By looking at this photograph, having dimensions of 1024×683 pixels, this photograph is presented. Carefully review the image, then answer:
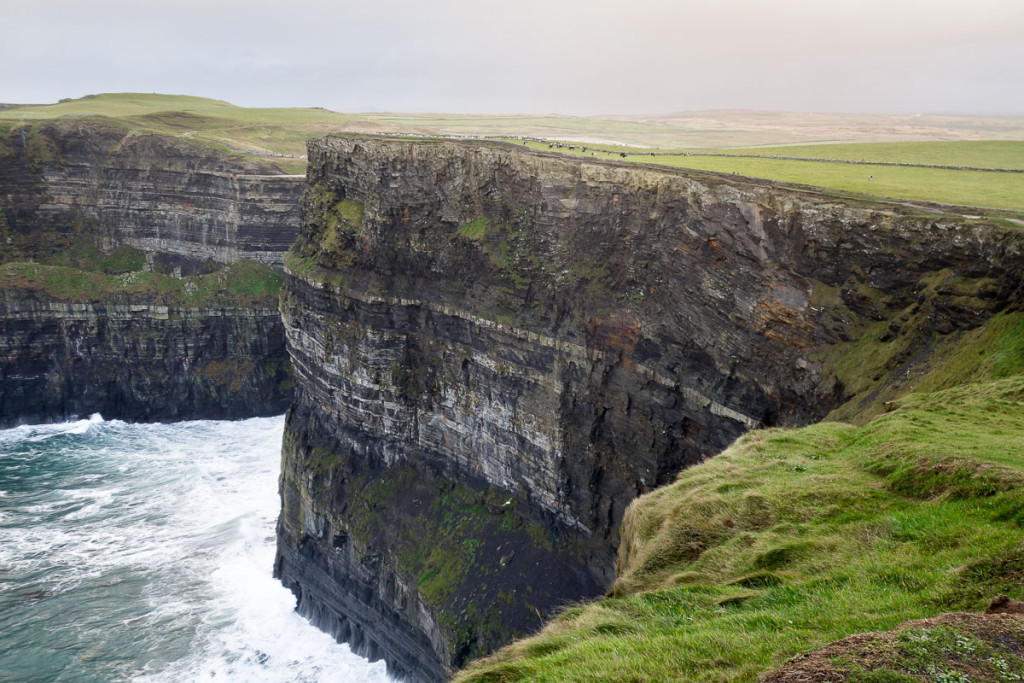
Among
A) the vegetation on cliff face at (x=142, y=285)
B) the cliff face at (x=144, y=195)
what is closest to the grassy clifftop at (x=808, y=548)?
the vegetation on cliff face at (x=142, y=285)

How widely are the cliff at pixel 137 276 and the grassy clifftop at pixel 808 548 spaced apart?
52.6 meters

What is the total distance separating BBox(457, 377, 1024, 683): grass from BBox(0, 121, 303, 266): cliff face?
5611 cm

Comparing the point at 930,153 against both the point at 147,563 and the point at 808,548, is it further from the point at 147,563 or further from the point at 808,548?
the point at 147,563

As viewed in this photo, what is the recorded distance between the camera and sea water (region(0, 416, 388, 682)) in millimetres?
34125

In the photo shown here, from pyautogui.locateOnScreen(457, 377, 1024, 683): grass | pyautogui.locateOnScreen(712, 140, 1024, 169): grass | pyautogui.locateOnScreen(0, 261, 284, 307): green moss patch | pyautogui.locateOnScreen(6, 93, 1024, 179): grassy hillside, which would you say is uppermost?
pyautogui.locateOnScreen(6, 93, 1024, 179): grassy hillside

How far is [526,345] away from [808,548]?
2056 cm

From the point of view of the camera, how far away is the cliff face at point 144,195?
65.1 m

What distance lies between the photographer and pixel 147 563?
41344 mm

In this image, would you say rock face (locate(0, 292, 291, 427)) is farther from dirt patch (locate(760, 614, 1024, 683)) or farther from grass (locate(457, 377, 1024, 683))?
dirt patch (locate(760, 614, 1024, 683))

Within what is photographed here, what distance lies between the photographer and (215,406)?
6184 centimetres

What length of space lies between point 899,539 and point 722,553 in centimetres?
285

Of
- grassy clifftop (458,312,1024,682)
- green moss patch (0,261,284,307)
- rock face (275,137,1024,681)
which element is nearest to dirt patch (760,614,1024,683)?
grassy clifftop (458,312,1024,682)

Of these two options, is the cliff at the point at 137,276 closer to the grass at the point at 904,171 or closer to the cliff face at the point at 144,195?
the cliff face at the point at 144,195

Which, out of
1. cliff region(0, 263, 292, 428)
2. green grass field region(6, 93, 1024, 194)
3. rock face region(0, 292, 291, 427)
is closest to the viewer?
green grass field region(6, 93, 1024, 194)
